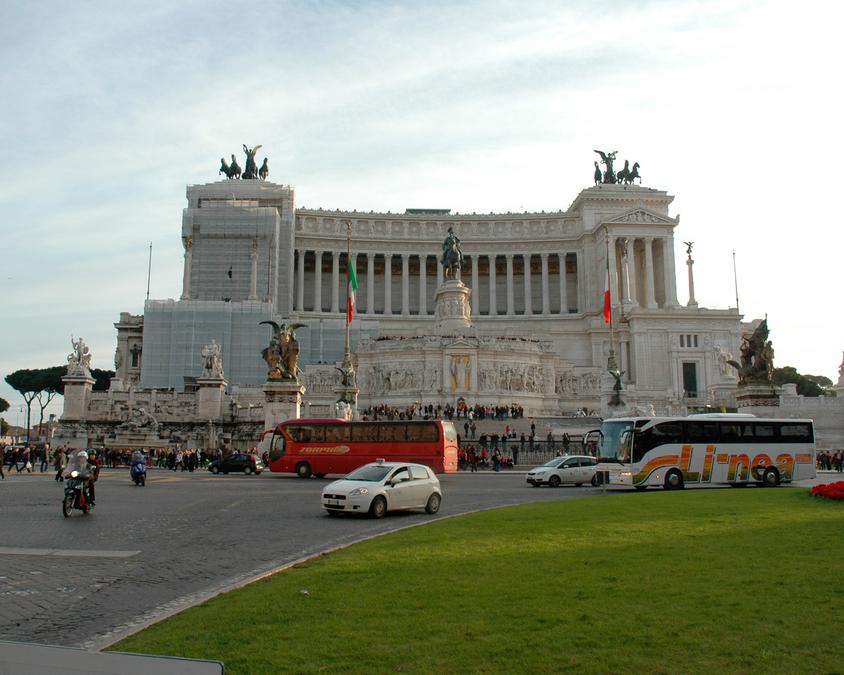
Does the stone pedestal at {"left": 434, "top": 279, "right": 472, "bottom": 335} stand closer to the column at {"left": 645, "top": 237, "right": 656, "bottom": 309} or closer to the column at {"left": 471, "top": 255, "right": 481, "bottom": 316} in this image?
the column at {"left": 471, "top": 255, "right": 481, "bottom": 316}

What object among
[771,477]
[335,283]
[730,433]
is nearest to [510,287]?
[335,283]

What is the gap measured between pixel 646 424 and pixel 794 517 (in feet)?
39.7

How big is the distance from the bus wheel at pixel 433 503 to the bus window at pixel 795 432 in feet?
51.7

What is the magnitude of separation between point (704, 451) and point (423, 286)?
249 ft

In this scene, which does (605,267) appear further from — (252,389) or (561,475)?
(561,475)

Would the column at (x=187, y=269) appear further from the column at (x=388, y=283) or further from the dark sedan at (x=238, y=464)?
the dark sedan at (x=238, y=464)

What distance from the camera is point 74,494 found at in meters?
17.9

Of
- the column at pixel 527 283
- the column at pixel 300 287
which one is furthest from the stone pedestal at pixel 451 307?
the column at pixel 300 287

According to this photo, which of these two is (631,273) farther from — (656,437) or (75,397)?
(656,437)

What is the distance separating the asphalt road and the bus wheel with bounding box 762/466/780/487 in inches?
290

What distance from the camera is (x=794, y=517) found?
1471cm

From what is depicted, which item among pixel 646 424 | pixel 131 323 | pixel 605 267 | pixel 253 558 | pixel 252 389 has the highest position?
pixel 605 267

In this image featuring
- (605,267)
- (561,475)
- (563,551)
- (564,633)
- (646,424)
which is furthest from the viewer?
(605,267)

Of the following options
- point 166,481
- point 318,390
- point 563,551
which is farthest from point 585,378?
point 563,551
